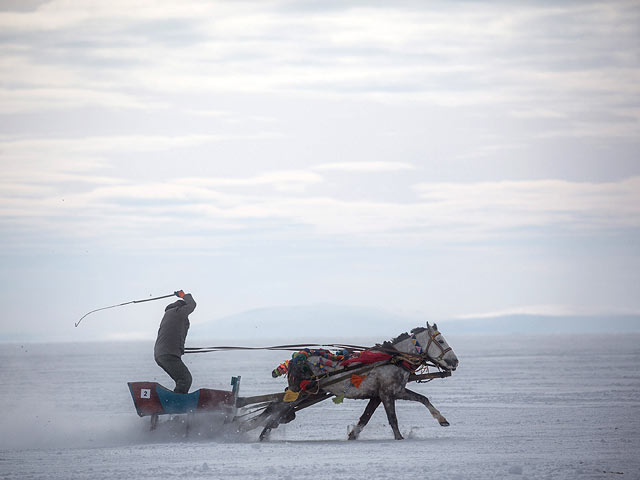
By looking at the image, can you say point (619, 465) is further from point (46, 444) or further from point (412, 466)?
point (46, 444)

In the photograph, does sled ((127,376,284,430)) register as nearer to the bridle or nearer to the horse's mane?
the horse's mane

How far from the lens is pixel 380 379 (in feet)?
54.4

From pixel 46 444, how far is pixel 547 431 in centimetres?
907

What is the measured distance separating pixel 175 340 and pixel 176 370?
20.1 inches

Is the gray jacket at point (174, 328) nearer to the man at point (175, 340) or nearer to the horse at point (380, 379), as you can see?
the man at point (175, 340)

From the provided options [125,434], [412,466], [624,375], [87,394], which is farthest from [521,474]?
[624,375]

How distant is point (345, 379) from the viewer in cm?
1667

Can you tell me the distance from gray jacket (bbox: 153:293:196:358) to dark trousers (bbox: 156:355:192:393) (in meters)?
0.08

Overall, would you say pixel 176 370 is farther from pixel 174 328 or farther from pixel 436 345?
pixel 436 345

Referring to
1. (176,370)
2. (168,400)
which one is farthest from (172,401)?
(176,370)

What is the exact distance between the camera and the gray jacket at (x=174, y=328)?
16469mm

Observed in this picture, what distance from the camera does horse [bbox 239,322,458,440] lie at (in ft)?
54.4

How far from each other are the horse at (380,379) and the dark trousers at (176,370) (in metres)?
1.33

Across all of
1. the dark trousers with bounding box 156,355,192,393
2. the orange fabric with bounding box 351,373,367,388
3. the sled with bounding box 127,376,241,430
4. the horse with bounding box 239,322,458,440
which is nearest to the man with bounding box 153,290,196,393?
the dark trousers with bounding box 156,355,192,393
